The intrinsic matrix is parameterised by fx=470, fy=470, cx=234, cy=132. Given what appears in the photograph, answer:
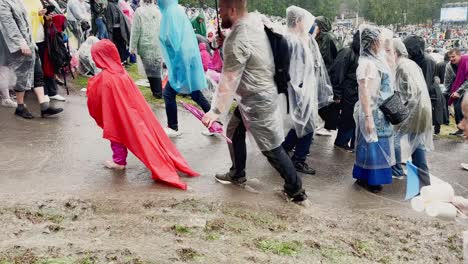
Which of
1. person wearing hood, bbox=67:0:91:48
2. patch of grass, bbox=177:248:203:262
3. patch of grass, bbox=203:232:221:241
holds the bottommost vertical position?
patch of grass, bbox=203:232:221:241

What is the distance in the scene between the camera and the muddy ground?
296cm

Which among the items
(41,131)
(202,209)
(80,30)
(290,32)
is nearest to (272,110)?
(202,209)

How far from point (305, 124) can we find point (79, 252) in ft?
8.83

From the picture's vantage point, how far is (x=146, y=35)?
679 cm

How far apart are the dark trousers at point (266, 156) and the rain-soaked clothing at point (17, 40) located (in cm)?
289

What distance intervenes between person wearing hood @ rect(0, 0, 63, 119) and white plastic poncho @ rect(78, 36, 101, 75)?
7.97 ft

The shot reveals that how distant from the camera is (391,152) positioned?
464cm

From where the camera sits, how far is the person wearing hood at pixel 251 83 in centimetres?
360

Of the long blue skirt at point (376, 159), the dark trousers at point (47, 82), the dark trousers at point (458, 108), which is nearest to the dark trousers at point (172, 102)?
the long blue skirt at point (376, 159)

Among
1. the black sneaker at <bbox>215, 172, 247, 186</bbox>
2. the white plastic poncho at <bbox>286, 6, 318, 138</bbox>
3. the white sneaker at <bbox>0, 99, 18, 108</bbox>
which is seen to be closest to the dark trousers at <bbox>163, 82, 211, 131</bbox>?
the white plastic poncho at <bbox>286, 6, 318, 138</bbox>

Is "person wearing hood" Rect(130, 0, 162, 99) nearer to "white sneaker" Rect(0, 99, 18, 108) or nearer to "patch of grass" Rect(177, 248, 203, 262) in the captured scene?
"white sneaker" Rect(0, 99, 18, 108)

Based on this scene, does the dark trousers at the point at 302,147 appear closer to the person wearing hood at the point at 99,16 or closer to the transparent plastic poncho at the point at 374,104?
the transparent plastic poncho at the point at 374,104

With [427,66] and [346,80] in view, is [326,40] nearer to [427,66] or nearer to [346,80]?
[346,80]

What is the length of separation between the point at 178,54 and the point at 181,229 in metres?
2.68
